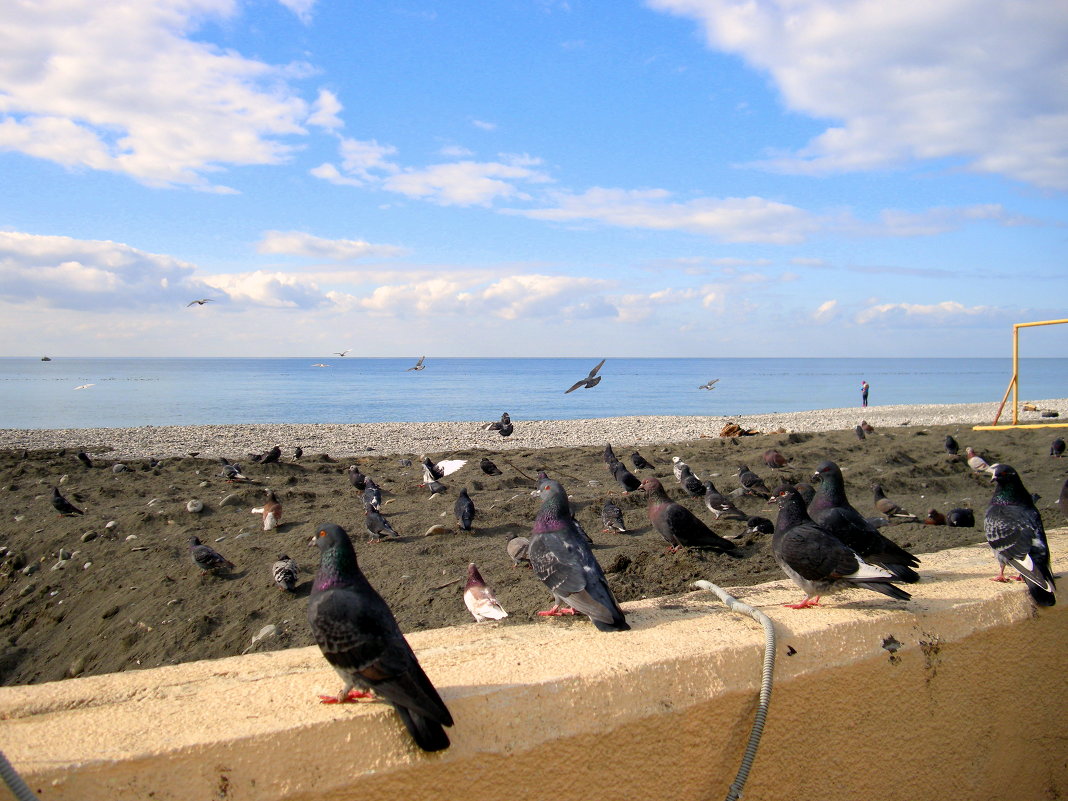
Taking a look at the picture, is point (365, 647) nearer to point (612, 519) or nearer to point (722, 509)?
point (612, 519)

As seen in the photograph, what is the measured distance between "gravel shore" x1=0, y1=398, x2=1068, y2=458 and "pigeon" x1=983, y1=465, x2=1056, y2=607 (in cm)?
1825

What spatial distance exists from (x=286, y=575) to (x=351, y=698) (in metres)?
5.97

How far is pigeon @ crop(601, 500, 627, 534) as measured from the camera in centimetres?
920

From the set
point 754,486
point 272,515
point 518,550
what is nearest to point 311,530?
point 272,515

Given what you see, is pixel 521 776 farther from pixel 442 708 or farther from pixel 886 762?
pixel 886 762

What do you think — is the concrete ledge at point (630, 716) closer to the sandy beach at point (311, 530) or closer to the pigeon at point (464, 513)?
the sandy beach at point (311, 530)

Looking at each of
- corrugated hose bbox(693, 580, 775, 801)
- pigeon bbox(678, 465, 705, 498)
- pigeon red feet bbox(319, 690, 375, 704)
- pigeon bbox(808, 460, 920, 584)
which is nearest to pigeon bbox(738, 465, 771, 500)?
pigeon bbox(678, 465, 705, 498)

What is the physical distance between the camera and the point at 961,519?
8.41 metres

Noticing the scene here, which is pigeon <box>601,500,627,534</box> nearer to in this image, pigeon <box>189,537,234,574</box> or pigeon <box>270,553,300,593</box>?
pigeon <box>270,553,300,593</box>

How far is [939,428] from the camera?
19750 millimetres

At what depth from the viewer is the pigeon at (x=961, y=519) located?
8.36 metres

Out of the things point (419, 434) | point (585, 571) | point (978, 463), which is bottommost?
point (419, 434)

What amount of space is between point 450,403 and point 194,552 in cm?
4747

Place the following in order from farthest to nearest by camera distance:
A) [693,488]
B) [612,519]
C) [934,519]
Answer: [693,488] < [612,519] < [934,519]
